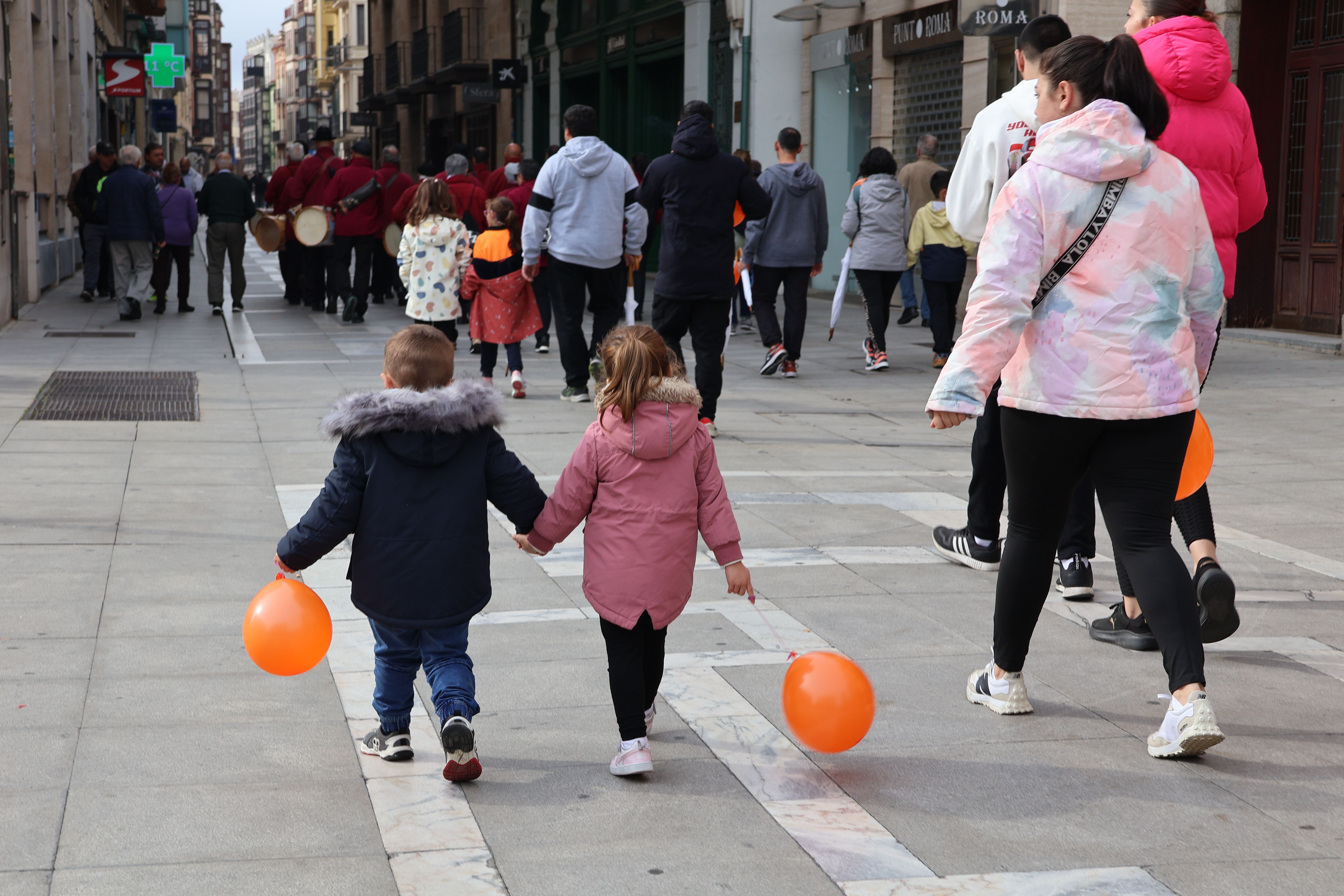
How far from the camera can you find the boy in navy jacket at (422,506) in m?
3.45

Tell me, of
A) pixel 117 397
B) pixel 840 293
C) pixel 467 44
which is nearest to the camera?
pixel 117 397

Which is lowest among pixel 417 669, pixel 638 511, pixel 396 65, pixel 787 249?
pixel 417 669

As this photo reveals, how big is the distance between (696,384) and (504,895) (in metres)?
6.55

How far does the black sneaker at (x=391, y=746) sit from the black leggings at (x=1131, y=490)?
159 centimetres

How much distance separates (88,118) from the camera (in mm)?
26844

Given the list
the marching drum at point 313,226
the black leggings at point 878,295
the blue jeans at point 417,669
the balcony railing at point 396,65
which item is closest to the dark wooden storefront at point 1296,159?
the black leggings at point 878,295

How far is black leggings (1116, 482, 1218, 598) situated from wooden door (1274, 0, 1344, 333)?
10.0m

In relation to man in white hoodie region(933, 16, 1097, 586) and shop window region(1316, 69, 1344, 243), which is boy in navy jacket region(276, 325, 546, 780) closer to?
man in white hoodie region(933, 16, 1097, 586)

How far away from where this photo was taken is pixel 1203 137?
15.1 feet

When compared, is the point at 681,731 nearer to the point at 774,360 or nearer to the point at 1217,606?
the point at 1217,606

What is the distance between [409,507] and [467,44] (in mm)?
34567

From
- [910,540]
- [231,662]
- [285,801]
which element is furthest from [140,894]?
[910,540]

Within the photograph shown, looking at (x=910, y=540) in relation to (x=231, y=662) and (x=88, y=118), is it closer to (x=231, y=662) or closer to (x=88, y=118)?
(x=231, y=662)

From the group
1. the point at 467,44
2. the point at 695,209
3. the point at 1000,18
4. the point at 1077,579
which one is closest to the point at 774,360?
the point at 695,209
